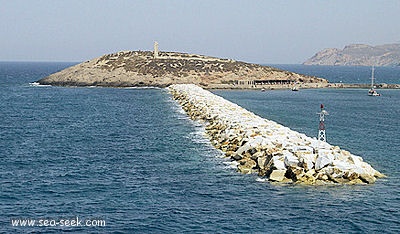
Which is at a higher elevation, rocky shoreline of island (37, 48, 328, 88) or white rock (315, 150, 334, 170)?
rocky shoreline of island (37, 48, 328, 88)

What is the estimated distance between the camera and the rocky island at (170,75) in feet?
377

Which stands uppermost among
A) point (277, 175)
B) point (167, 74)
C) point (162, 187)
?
point (167, 74)

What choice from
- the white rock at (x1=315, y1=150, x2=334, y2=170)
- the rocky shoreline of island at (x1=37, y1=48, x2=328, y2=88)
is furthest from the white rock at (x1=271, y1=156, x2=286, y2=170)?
the rocky shoreline of island at (x1=37, y1=48, x2=328, y2=88)

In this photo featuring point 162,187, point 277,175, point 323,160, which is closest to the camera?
point 162,187

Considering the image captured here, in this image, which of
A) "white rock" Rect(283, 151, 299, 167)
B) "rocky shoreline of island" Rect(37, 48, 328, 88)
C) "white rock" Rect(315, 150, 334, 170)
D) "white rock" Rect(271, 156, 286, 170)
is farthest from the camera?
"rocky shoreline of island" Rect(37, 48, 328, 88)

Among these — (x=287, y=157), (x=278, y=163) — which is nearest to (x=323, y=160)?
(x=287, y=157)

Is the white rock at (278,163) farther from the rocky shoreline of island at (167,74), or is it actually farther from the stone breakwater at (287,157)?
the rocky shoreline of island at (167,74)

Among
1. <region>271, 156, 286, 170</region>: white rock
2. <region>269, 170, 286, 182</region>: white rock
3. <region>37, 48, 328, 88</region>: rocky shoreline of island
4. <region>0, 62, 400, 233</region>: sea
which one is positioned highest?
<region>37, 48, 328, 88</region>: rocky shoreline of island

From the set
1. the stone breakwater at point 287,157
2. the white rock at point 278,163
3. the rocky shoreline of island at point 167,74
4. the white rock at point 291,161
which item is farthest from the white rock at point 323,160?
the rocky shoreline of island at point 167,74

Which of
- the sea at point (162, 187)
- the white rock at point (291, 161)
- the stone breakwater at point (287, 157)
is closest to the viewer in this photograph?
the sea at point (162, 187)

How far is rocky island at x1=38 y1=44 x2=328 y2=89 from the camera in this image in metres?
115

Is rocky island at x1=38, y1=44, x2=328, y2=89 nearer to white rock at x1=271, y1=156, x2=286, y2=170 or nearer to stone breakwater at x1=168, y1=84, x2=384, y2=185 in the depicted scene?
stone breakwater at x1=168, y1=84, x2=384, y2=185

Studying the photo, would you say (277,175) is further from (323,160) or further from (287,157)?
(323,160)

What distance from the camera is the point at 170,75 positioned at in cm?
11731
